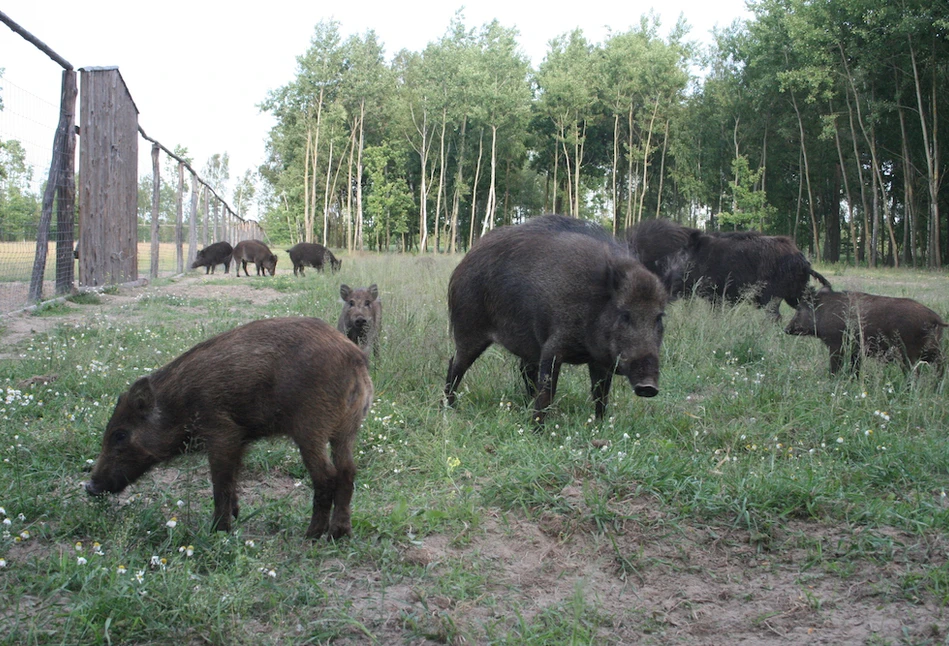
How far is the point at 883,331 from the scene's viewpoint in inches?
267

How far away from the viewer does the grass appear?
112 inches

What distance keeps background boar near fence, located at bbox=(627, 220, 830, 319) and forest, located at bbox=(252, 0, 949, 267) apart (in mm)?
22538

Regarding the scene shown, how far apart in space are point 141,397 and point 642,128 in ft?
150

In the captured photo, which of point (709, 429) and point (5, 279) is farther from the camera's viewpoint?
point (5, 279)

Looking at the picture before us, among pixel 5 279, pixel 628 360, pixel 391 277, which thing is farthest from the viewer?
pixel 391 277

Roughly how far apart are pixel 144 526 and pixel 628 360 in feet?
9.73

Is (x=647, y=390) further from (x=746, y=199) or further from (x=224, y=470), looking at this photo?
(x=746, y=199)

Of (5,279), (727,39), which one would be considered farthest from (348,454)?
(727,39)

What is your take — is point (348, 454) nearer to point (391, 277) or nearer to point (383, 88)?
point (391, 277)

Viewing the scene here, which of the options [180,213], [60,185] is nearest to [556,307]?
[60,185]

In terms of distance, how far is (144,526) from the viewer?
138 inches

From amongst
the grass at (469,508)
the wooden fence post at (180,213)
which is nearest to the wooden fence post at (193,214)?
the wooden fence post at (180,213)

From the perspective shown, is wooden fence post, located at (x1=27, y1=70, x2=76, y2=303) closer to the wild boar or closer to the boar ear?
the boar ear

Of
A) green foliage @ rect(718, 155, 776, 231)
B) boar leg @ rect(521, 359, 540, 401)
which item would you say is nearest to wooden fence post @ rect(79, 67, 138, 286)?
boar leg @ rect(521, 359, 540, 401)
